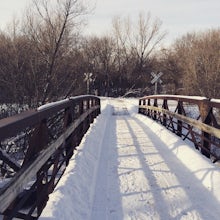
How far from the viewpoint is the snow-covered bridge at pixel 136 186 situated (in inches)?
172

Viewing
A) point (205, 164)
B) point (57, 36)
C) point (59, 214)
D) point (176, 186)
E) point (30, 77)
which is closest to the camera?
point (59, 214)

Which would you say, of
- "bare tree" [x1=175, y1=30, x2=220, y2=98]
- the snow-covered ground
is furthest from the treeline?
the snow-covered ground

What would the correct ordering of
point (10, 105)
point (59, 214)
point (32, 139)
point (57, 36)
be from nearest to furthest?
point (59, 214)
point (32, 139)
point (10, 105)
point (57, 36)

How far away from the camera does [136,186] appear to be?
5.47 m

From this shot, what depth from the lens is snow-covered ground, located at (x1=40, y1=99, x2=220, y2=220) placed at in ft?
14.3

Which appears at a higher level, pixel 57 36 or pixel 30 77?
pixel 57 36

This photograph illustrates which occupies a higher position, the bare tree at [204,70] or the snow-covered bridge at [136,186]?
the bare tree at [204,70]

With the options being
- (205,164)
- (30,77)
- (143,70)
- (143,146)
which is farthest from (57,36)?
(143,70)

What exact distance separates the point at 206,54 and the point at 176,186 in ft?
124

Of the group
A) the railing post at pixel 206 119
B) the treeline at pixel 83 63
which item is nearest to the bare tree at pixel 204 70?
the treeline at pixel 83 63

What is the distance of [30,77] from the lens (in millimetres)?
24922

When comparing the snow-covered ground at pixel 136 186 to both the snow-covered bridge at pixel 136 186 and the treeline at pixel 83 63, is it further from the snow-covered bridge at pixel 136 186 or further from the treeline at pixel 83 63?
the treeline at pixel 83 63

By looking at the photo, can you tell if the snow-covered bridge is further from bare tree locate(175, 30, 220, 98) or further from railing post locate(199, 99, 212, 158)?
bare tree locate(175, 30, 220, 98)

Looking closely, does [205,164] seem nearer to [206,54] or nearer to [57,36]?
[57,36]
